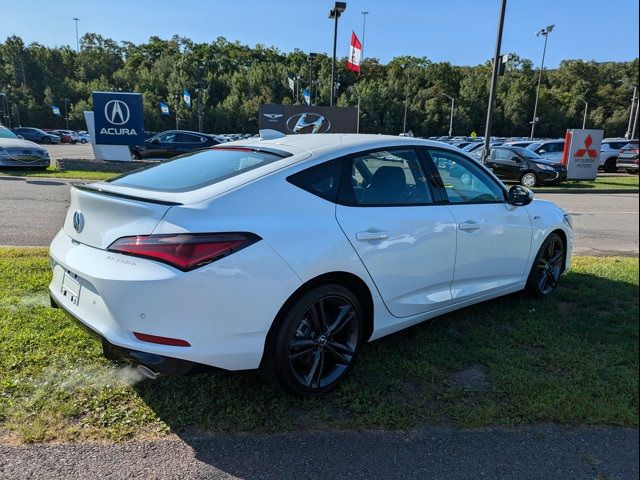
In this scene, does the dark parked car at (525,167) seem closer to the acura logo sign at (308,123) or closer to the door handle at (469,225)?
the acura logo sign at (308,123)

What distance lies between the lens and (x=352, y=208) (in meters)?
3.10

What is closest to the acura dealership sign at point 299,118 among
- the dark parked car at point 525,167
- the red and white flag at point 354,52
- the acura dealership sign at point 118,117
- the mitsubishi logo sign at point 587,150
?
the acura dealership sign at point 118,117

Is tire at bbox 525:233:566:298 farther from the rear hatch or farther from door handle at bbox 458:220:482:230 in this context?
the rear hatch

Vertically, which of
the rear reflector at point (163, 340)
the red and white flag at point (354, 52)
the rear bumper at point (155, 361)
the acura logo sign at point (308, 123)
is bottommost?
the rear bumper at point (155, 361)

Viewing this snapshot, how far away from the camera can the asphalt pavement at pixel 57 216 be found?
24.5ft

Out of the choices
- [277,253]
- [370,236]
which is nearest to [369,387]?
[370,236]

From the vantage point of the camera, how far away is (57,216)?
8.78 m

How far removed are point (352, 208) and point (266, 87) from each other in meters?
105

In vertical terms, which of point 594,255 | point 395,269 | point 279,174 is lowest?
point 594,255

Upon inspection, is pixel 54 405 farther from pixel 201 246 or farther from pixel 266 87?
pixel 266 87

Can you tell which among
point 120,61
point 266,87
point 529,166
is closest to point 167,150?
point 529,166

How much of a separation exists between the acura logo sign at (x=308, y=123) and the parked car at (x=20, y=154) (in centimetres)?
896

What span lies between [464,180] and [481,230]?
463 millimetres

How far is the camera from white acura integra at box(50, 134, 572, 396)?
8.19ft
